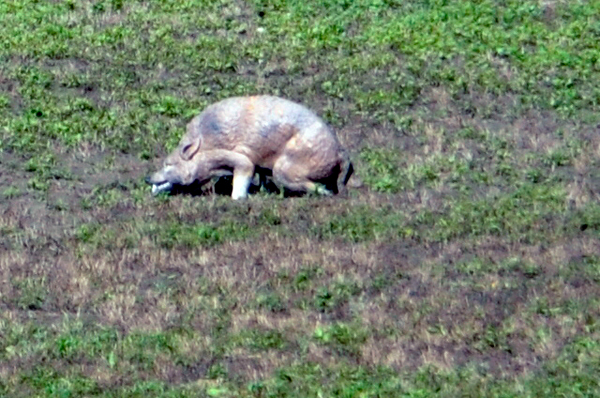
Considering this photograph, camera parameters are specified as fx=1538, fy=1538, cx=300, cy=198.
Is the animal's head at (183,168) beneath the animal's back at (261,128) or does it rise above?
beneath

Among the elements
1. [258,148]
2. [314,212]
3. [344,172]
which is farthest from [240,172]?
[344,172]

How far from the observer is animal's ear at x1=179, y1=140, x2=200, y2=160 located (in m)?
11.1

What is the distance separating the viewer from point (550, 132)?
42.5ft

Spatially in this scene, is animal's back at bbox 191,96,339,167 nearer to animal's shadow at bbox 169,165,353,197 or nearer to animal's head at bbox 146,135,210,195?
animal's head at bbox 146,135,210,195

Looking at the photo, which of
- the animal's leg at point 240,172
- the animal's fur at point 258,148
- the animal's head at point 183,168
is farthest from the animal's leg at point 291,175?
the animal's head at point 183,168

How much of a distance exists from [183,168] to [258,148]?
0.57 m

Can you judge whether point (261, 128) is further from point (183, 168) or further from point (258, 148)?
point (183, 168)

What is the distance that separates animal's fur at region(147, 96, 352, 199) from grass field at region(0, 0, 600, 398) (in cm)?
18

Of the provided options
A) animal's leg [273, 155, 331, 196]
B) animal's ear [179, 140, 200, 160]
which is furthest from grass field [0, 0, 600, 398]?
animal's ear [179, 140, 200, 160]

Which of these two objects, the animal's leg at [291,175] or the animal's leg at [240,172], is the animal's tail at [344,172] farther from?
the animal's leg at [240,172]

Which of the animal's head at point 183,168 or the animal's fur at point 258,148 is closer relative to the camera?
the animal's fur at point 258,148

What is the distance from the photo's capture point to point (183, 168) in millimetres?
11102

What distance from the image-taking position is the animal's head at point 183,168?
36.4 ft

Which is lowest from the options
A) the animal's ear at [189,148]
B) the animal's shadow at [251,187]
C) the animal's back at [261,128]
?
the animal's shadow at [251,187]
